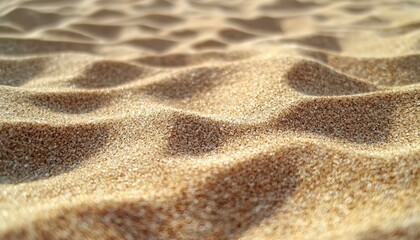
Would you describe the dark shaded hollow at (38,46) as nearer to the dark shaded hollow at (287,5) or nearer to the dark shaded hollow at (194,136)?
the dark shaded hollow at (194,136)

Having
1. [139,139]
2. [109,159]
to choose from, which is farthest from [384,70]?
[109,159]

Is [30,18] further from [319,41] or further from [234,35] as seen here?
[319,41]

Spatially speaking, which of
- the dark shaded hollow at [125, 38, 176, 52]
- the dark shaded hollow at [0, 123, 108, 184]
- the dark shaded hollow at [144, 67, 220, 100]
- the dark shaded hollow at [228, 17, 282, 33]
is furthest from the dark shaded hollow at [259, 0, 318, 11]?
the dark shaded hollow at [0, 123, 108, 184]

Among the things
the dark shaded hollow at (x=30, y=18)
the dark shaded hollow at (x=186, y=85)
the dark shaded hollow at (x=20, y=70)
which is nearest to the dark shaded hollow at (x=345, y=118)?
the dark shaded hollow at (x=186, y=85)

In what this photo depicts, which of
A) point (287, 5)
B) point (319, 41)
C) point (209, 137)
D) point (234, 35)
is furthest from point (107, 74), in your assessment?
point (287, 5)

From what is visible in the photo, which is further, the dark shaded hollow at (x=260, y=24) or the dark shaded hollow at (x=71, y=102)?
the dark shaded hollow at (x=260, y=24)

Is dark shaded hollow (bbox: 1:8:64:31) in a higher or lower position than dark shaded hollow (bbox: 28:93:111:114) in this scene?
higher

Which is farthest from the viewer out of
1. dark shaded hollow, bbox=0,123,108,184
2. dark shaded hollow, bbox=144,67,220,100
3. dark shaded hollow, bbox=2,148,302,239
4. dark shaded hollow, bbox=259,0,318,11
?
dark shaded hollow, bbox=259,0,318,11

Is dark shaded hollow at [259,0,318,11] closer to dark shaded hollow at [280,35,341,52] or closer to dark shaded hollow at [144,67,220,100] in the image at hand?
dark shaded hollow at [280,35,341,52]
